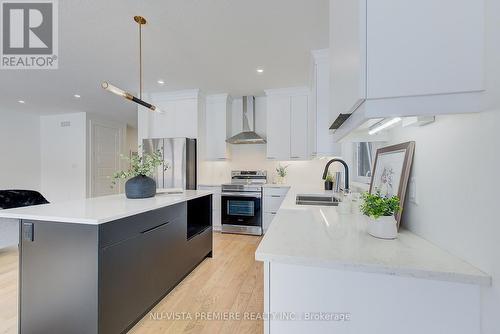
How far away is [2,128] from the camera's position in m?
4.92

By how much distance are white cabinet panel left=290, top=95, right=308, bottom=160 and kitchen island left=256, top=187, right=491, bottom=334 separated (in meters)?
3.13

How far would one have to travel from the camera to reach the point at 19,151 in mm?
5266

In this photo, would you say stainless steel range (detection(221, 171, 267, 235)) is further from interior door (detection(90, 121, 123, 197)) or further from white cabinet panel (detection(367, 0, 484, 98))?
interior door (detection(90, 121, 123, 197))

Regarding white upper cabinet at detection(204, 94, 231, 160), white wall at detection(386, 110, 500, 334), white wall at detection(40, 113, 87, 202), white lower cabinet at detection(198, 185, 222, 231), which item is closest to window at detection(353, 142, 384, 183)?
white wall at detection(386, 110, 500, 334)

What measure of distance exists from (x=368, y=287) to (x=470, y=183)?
1.47 feet

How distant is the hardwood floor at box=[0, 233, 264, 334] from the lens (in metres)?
1.63

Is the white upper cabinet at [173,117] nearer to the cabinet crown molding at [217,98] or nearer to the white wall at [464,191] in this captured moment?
the cabinet crown molding at [217,98]

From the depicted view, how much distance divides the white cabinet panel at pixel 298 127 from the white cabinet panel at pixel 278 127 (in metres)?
0.07

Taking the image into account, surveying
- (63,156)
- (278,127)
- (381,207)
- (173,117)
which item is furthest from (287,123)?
(63,156)

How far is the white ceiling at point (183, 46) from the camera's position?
6.37ft

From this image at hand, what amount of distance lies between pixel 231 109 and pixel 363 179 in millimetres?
3174

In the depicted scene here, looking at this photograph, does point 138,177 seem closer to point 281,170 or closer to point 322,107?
point 322,107

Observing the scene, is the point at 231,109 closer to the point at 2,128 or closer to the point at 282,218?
the point at 282,218

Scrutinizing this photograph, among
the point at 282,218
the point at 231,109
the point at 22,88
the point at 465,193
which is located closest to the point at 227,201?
the point at 231,109
